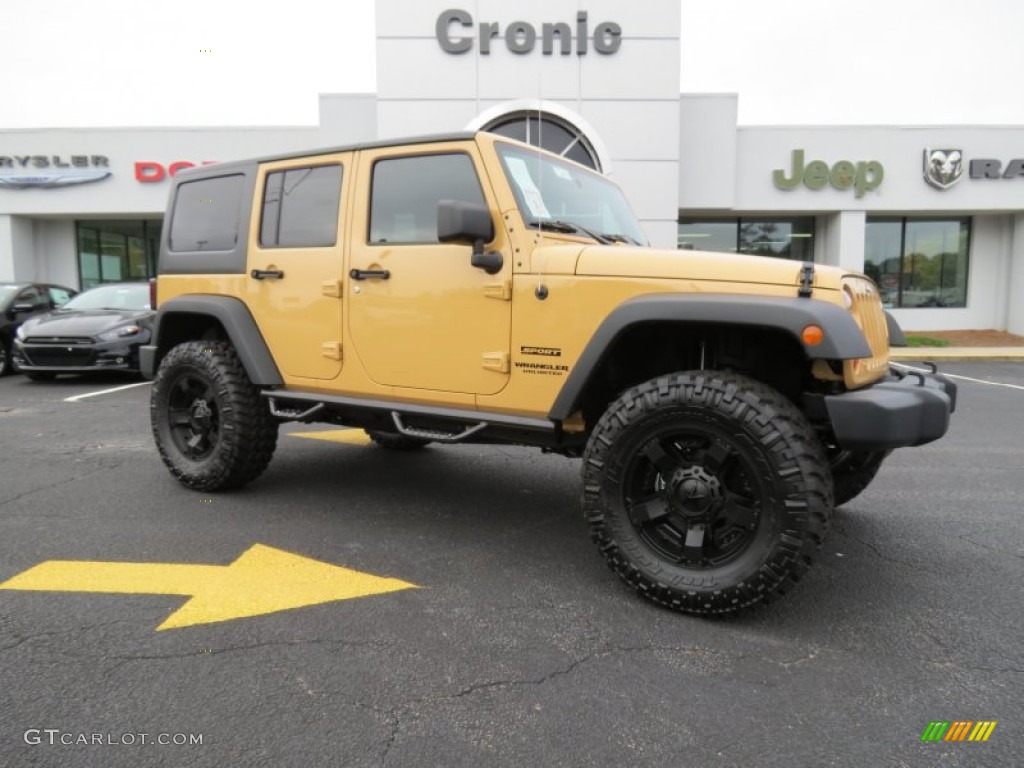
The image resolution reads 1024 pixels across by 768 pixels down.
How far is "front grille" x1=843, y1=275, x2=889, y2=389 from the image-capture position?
8.74ft

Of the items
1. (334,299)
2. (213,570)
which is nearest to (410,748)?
(213,570)

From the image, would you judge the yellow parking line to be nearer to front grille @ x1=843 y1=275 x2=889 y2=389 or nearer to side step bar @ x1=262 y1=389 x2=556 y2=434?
side step bar @ x1=262 y1=389 x2=556 y2=434

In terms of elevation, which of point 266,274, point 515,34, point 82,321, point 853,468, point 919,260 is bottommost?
point 853,468

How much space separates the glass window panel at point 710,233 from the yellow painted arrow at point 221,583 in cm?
1756

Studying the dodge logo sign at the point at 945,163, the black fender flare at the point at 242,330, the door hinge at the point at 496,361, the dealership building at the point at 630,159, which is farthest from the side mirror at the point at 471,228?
the dodge logo sign at the point at 945,163

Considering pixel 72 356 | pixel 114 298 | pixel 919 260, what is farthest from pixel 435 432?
pixel 919 260

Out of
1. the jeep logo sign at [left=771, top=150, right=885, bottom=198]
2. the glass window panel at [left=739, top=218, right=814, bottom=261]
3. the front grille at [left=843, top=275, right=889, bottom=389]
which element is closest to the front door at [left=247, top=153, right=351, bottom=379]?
the front grille at [left=843, top=275, right=889, bottom=389]

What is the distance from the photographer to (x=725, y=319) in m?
2.63

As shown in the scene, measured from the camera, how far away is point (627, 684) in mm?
2301

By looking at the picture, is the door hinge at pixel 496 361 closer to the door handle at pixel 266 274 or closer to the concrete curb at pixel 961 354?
the door handle at pixel 266 274

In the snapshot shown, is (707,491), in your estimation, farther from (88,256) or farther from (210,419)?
(88,256)

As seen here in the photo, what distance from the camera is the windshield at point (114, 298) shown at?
423 inches

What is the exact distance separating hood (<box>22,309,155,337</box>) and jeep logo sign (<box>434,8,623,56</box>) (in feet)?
29.9

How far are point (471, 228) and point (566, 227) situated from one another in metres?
0.56
